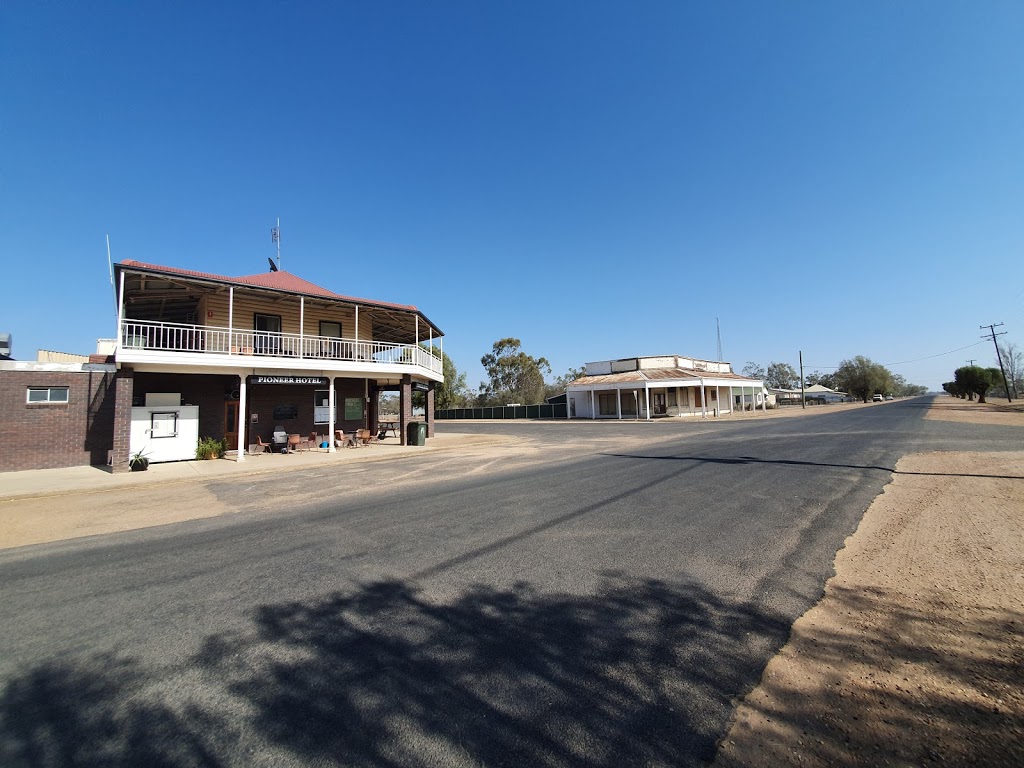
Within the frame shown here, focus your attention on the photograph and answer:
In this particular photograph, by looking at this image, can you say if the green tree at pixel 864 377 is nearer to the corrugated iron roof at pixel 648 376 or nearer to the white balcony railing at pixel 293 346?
the corrugated iron roof at pixel 648 376

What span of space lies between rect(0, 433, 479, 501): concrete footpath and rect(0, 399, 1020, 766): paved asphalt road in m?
5.52

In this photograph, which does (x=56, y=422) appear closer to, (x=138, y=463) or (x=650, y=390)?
(x=138, y=463)

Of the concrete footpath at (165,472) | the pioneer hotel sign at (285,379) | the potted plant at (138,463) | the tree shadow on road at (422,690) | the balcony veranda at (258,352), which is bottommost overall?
the tree shadow on road at (422,690)

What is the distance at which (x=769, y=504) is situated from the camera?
7.20m

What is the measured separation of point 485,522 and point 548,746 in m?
4.44

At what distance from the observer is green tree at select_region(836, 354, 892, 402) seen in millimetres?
97750

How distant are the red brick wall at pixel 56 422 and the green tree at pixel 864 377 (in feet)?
403

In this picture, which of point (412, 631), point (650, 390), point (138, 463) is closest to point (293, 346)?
point (138, 463)

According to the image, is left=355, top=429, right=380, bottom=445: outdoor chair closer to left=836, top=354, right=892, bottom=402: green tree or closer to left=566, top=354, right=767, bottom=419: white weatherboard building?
left=566, top=354, right=767, bottom=419: white weatherboard building

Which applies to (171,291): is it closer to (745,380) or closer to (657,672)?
(657,672)

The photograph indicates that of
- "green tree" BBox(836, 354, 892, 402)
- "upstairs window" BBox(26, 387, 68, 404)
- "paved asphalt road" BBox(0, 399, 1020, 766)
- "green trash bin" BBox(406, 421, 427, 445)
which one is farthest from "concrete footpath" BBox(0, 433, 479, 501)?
"green tree" BBox(836, 354, 892, 402)

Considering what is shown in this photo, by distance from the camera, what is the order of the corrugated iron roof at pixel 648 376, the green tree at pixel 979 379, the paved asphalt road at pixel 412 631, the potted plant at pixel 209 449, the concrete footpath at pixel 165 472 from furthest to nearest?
1. the green tree at pixel 979 379
2. the corrugated iron roof at pixel 648 376
3. the potted plant at pixel 209 449
4. the concrete footpath at pixel 165 472
5. the paved asphalt road at pixel 412 631

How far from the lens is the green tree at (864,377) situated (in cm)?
9775

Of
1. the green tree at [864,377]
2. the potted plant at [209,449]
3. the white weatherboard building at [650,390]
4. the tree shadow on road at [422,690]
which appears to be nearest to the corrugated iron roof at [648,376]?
the white weatherboard building at [650,390]
